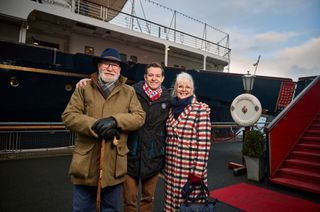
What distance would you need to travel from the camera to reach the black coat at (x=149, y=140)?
210 centimetres

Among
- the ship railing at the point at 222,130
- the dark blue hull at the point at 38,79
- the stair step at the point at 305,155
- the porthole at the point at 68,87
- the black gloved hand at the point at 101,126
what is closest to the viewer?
the black gloved hand at the point at 101,126

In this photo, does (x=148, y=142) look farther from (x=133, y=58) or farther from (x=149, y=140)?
(x=133, y=58)

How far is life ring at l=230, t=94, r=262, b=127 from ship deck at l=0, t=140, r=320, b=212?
4.32 feet

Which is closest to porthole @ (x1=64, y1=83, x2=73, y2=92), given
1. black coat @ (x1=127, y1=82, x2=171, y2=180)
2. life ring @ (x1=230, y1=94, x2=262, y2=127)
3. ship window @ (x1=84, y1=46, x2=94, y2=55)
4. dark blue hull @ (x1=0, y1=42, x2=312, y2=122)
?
dark blue hull @ (x1=0, y1=42, x2=312, y2=122)

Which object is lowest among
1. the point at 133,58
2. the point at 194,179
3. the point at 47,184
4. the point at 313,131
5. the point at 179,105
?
the point at 47,184

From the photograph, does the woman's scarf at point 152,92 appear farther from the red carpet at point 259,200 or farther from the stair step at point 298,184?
the stair step at point 298,184

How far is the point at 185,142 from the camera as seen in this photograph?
214cm

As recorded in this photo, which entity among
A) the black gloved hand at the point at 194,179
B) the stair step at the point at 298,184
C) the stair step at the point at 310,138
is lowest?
the stair step at the point at 298,184

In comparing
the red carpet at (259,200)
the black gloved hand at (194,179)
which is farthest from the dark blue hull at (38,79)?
the black gloved hand at (194,179)

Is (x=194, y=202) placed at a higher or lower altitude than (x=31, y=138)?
higher

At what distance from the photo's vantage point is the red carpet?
353cm

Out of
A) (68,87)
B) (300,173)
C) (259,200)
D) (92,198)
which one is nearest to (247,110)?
(300,173)

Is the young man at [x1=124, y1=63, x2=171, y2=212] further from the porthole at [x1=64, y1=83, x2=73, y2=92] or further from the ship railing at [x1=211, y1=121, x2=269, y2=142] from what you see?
the ship railing at [x1=211, y1=121, x2=269, y2=142]

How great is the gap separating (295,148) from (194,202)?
4354 mm
